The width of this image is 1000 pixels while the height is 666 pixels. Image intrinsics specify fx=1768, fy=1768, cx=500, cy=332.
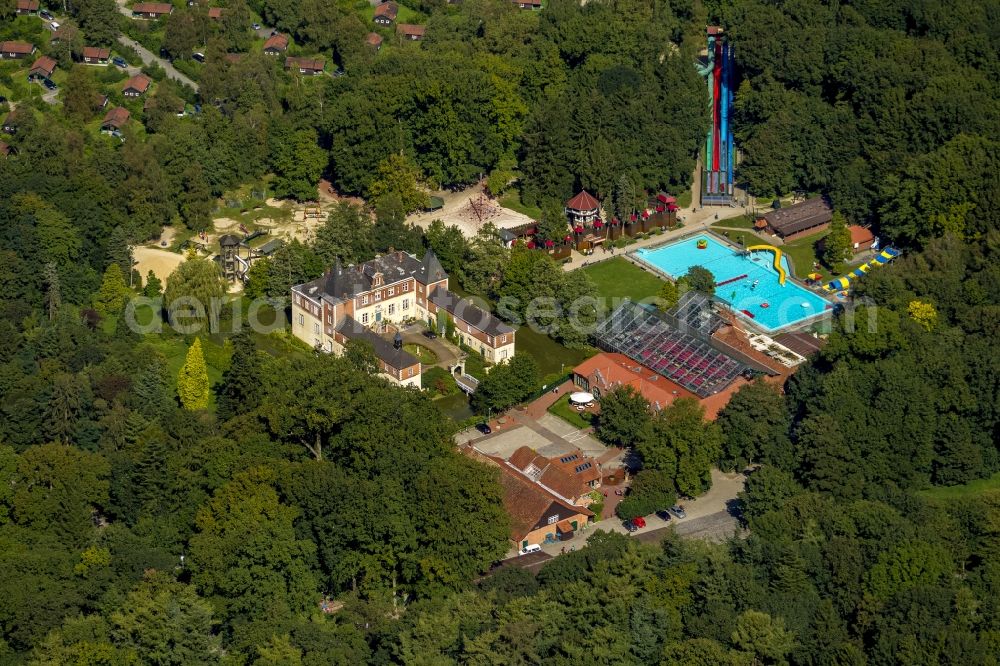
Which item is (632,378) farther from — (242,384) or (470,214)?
(470,214)

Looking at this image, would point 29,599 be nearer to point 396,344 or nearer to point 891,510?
point 396,344

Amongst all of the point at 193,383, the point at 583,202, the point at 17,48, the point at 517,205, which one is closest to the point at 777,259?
the point at 583,202

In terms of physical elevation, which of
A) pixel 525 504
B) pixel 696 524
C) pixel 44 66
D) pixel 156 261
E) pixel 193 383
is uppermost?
pixel 525 504

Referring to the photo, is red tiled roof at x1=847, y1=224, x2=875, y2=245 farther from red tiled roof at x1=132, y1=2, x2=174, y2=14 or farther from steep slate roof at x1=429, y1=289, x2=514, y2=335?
red tiled roof at x1=132, y1=2, x2=174, y2=14

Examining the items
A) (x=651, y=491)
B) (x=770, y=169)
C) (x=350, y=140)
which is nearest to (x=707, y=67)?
(x=770, y=169)

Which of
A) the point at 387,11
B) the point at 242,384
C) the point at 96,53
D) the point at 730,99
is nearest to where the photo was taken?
the point at 242,384
